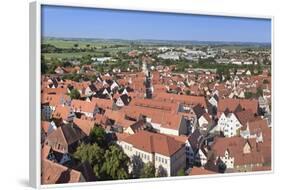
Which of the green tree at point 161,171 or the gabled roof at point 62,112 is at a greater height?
the gabled roof at point 62,112

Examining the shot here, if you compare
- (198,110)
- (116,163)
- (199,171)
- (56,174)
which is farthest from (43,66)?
(199,171)

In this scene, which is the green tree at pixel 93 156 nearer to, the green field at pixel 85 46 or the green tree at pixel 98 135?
the green tree at pixel 98 135

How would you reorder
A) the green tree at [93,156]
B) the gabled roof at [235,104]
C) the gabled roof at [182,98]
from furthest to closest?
the gabled roof at [235,104], the gabled roof at [182,98], the green tree at [93,156]

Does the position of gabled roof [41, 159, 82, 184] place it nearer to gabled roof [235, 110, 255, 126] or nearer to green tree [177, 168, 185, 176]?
green tree [177, 168, 185, 176]

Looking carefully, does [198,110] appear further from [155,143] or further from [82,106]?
[82,106]

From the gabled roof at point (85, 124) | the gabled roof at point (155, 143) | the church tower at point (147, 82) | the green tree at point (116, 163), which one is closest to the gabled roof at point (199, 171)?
the gabled roof at point (155, 143)

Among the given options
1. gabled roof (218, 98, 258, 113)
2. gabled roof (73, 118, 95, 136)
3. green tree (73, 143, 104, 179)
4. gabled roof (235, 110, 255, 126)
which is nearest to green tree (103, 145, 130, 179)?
green tree (73, 143, 104, 179)

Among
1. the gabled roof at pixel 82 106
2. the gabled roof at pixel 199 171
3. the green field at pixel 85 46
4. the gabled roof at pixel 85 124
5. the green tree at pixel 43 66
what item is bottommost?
the gabled roof at pixel 199 171
